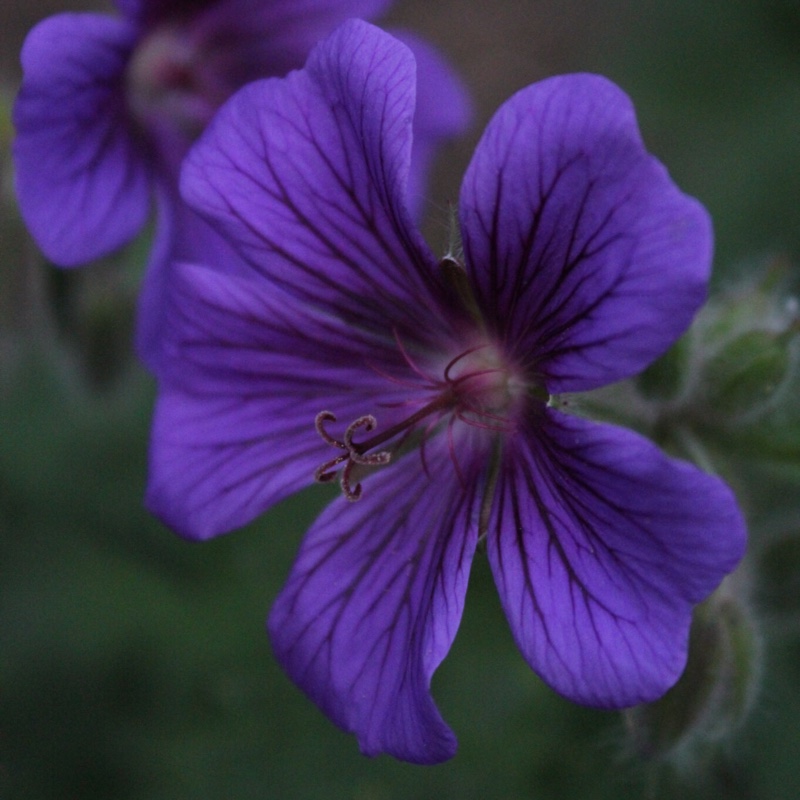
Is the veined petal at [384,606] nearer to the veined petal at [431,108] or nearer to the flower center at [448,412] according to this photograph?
the flower center at [448,412]

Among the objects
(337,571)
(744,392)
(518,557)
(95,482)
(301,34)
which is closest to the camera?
(518,557)

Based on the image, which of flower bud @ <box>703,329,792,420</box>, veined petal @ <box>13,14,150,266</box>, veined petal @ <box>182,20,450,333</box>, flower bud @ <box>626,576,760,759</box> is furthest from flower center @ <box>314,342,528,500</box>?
veined petal @ <box>13,14,150,266</box>

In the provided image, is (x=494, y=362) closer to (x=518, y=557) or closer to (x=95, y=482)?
(x=518, y=557)

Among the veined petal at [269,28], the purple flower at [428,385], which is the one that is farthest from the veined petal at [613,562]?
the veined petal at [269,28]

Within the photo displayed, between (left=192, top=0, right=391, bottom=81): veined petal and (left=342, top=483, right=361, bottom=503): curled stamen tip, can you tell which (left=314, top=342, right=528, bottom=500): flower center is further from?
(left=192, top=0, right=391, bottom=81): veined petal

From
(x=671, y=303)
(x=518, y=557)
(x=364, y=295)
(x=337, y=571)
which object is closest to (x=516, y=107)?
(x=671, y=303)
